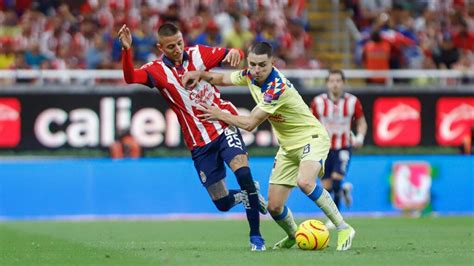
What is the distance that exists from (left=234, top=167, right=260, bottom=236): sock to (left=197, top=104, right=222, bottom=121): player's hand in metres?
0.63

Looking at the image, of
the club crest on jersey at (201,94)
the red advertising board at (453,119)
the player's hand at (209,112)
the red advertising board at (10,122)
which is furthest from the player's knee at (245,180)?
the red advertising board at (453,119)

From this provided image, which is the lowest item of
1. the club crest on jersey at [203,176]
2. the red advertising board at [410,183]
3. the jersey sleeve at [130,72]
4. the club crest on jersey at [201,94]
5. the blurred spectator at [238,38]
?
the red advertising board at [410,183]

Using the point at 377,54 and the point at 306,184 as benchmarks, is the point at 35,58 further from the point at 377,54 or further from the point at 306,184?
the point at 306,184

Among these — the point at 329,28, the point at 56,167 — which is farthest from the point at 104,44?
the point at 329,28

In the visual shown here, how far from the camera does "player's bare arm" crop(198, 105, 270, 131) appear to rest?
11875mm

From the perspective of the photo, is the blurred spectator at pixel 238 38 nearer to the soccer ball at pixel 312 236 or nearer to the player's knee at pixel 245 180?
the player's knee at pixel 245 180

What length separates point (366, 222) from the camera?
738 inches

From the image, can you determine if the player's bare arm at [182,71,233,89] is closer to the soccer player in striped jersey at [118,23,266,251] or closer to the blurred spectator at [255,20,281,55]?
the soccer player in striped jersey at [118,23,266,251]

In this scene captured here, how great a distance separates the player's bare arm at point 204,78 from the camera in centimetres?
1245

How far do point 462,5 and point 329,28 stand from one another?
131 inches

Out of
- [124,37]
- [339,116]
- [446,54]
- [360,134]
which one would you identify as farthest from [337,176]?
[446,54]

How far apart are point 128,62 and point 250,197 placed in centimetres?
189

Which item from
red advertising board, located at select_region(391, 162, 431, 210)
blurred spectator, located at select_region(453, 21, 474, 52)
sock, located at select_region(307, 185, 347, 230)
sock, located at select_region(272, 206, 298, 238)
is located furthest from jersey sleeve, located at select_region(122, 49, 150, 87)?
blurred spectator, located at select_region(453, 21, 474, 52)

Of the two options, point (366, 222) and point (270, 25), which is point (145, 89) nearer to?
point (270, 25)
